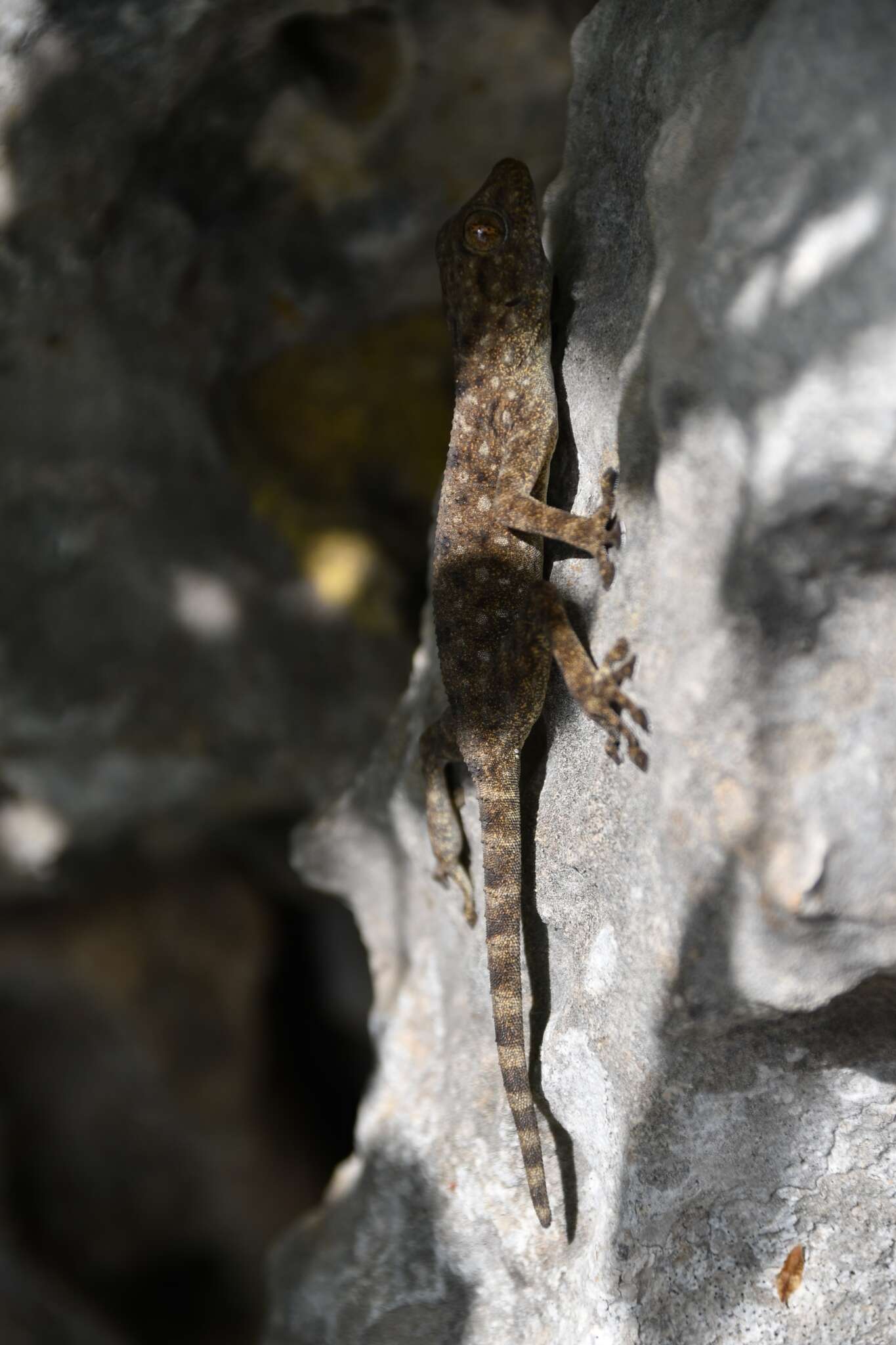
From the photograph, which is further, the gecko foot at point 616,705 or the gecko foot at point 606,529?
the gecko foot at point 606,529

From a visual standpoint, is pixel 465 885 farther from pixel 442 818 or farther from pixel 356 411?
pixel 356 411

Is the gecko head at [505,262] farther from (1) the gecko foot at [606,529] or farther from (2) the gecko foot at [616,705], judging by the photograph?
(2) the gecko foot at [616,705]

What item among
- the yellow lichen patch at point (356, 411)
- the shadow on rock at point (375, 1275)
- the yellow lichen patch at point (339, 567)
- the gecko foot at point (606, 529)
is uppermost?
the yellow lichen patch at point (356, 411)

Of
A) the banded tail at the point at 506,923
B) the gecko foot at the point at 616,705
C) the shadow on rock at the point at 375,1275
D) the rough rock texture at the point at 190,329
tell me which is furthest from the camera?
the rough rock texture at the point at 190,329

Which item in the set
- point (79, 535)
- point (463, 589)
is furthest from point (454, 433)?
point (79, 535)

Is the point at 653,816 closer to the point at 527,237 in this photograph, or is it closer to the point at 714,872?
the point at 714,872

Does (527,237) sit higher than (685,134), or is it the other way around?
(527,237)

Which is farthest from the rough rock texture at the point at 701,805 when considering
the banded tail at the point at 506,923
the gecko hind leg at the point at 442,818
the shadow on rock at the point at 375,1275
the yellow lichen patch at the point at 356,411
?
the yellow lichen patch at the point at 356,411
